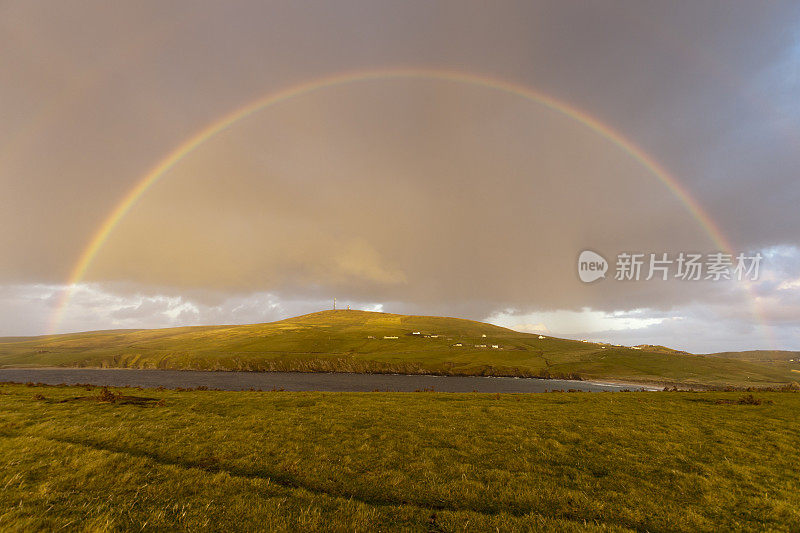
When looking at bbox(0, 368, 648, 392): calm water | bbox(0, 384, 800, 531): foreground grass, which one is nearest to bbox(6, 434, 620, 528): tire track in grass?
bbox(0, 384, 800, 531): foreground grass

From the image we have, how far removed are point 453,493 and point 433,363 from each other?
6902 inches

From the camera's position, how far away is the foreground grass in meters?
10.0

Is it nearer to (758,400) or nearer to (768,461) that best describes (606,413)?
(768,461)

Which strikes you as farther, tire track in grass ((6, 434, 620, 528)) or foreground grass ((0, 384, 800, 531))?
tire track in grass ((6, 434, 620, 528))

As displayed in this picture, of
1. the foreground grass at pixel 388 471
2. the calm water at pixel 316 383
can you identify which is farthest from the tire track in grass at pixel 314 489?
the calm water at pixel 316 383

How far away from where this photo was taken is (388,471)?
1388 cm

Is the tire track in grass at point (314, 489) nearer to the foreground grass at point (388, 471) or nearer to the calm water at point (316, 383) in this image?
the foreground grass at point (388, 471)

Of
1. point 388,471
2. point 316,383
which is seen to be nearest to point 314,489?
point 388,471

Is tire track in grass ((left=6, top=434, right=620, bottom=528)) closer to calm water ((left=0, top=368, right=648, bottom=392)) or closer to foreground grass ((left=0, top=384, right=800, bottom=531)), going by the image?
foreground grass ((left=0, top=384, right=800, bottom=531))

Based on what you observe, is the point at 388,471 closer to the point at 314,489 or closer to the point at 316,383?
the point at 314,489

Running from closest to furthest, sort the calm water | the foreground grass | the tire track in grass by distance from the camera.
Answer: the foreground grass
the tire track in grass
the calm water

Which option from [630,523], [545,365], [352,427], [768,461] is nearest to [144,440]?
[352,427]

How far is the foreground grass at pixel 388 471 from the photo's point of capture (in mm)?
10008

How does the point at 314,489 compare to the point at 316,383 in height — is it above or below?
above
